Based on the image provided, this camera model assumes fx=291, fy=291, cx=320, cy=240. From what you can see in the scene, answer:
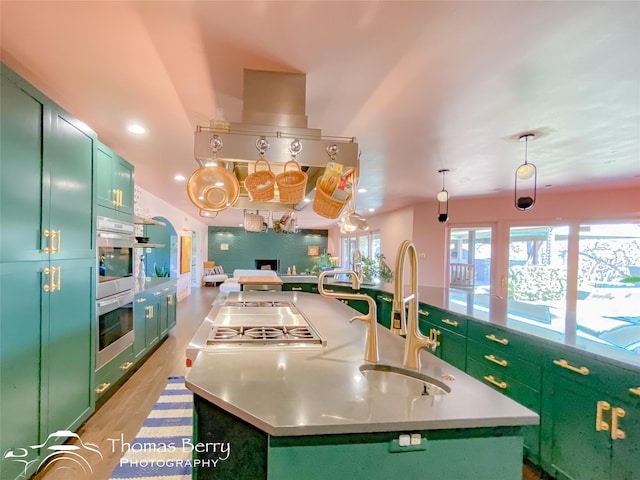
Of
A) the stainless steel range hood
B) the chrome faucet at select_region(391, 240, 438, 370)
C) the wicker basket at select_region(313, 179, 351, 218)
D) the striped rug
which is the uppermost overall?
the stainless steel range hood

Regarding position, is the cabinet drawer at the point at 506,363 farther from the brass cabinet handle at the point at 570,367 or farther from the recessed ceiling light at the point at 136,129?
the recessed ceiling light at the point at 136,129

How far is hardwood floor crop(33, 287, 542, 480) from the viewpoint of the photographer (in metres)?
1.80

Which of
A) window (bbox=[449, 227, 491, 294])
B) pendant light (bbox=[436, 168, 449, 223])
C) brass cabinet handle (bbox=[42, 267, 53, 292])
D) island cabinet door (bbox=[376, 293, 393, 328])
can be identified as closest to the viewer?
brass cabinet handle (bbox=[42, 267, 53, 292])

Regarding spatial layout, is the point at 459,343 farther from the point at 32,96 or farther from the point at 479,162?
the point at 32,96

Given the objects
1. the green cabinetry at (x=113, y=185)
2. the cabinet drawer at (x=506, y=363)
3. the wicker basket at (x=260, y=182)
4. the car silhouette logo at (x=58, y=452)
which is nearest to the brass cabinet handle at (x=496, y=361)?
the cabinet drawer at (x=506, y=363)

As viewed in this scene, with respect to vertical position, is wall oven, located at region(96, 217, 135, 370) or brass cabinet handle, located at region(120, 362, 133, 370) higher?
wall oven, located at region(96, 217, 135, 370)

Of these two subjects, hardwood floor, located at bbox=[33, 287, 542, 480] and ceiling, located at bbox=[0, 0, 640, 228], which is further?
hardwood floor, located at bbox=[33, 287, 542, 480]

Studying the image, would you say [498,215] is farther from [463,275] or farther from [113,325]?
[113,325]

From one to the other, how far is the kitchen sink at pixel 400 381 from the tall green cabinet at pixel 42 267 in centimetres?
173

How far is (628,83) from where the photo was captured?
1600 millimetres

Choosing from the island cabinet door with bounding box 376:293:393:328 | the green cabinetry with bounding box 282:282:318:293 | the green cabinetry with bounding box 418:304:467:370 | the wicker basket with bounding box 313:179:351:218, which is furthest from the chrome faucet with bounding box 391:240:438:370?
the green cabinetry with bounding box 282:282:318:293

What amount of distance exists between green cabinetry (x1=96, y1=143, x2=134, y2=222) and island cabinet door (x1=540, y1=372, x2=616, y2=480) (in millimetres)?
3362

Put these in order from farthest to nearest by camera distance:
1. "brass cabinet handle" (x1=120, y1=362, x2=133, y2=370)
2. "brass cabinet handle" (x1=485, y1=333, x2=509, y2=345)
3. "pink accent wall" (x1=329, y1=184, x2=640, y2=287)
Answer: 1. "pink accent wall" (x1=329, y1=184, x2=640, y2=287)
2. "brass cabinet handle" (x1=120, y1=362, x2=133, y2=370)
3. "brass cabinet handle" (x1=485, y1=333, x2=509, y2=345)

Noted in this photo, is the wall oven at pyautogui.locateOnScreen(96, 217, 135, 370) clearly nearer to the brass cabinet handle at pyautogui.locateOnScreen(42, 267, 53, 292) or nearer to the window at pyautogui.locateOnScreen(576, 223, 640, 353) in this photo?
the brass cabinet handle at pyautogui.locateOnScreen(42, 267, 53, 292)
